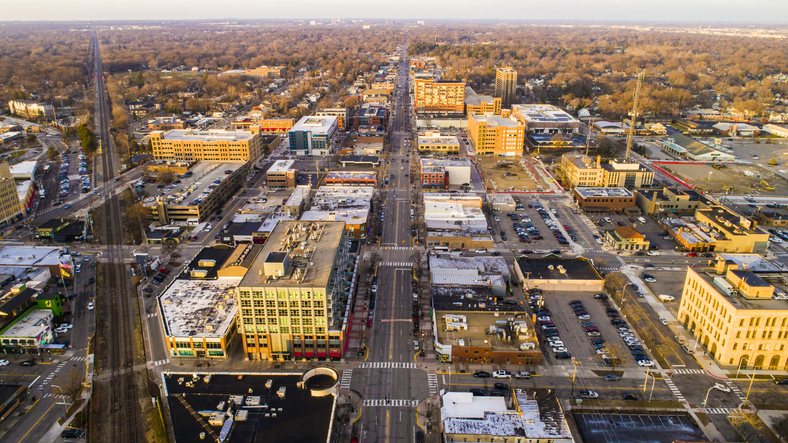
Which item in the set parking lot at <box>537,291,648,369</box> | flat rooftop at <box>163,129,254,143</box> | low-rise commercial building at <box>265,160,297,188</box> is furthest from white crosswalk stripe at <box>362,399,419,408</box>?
flat rooftop at <box>163,129,254,143</box>

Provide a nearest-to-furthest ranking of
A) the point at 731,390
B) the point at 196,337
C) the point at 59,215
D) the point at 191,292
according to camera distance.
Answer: the point at 731,390 → the point at 196,337 → the point at 191,292 → the point at 59,215

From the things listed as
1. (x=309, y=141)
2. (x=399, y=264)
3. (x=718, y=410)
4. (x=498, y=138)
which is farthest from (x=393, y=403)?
(x=498, y=138)

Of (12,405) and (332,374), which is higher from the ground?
(332,374)

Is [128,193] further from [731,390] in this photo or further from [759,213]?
[759,213]

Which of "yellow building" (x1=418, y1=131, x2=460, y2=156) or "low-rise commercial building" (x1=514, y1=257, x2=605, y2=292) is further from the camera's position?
"yellow building" (x1=418, y1=131, x2=460, y2=156)

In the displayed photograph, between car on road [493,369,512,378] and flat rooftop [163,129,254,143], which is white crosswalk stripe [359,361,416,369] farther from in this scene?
flat rooftop [163,129,254,143]

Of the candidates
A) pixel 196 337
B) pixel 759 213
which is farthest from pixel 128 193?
pixel 759 213

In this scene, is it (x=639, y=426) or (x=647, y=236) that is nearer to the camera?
(x=639, y=426)

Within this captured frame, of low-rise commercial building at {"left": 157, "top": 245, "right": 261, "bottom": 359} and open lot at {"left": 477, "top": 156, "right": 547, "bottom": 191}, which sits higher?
low-rise commercial building at {"left": 157, "top": 245, "right": 261, "bottom": 359}
